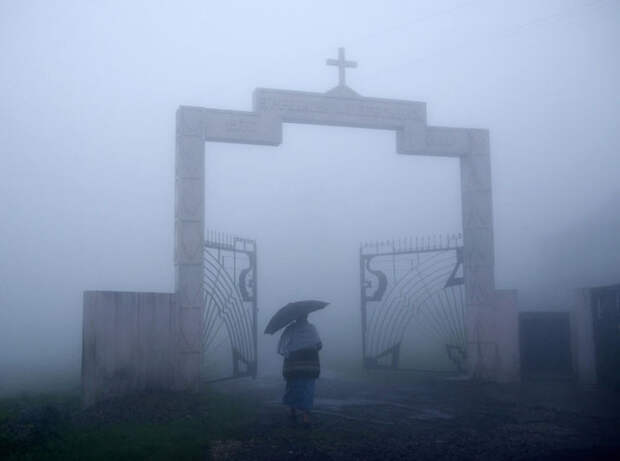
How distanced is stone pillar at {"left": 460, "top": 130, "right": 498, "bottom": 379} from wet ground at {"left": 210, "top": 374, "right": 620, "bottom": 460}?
0.63 meters

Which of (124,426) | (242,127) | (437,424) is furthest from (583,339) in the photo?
(124,426)

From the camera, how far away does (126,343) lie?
9516 millimetres

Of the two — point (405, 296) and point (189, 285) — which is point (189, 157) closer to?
point (189, 285)

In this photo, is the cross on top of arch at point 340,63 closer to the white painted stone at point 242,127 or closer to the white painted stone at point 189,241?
the white painted stone at point 242,127

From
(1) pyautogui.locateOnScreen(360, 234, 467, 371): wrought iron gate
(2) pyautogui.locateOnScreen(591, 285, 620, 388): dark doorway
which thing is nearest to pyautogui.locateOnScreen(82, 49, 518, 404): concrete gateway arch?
(1) pyautogui.locateOnScreen(360, 234, 467, 371): wrought iron gate

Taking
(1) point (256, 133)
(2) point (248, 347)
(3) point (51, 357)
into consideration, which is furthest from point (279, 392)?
(3) point (51, 357)

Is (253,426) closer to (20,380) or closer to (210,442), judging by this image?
(210,442)

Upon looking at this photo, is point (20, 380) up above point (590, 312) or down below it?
below

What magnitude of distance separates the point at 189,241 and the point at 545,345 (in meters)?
7.39

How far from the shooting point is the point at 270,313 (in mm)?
18891

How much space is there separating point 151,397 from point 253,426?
2367 mm

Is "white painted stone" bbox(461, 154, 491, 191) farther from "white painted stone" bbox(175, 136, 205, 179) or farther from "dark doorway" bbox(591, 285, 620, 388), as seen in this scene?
"white painted stone" bbox(175, 136, 205, 179)

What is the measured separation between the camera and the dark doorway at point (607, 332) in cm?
1098

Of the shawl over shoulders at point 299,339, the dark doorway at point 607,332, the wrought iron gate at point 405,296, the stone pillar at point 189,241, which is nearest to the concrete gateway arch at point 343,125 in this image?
the stone pillar at point 189,241
